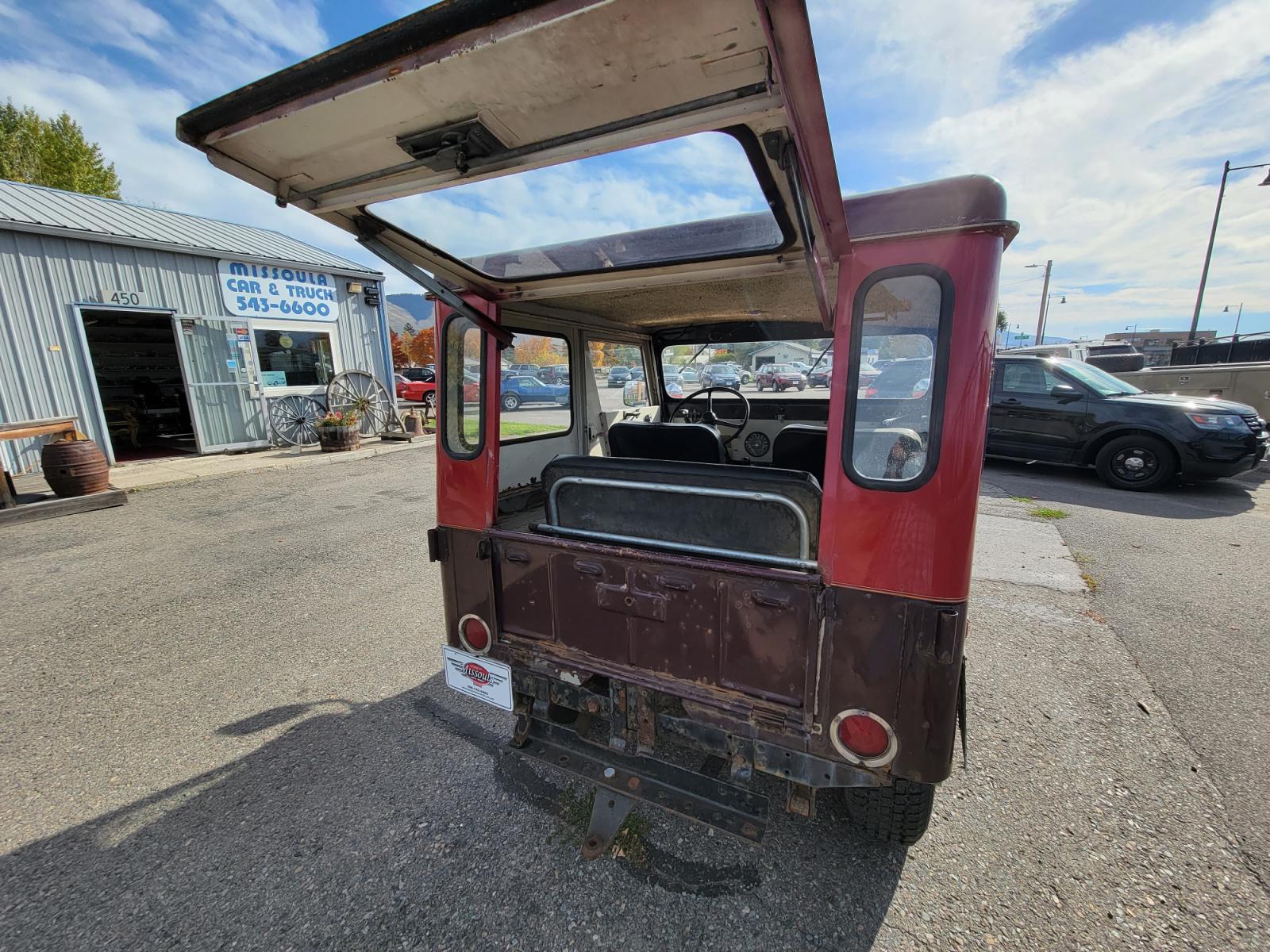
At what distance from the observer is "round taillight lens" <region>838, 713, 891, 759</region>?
1.61 m

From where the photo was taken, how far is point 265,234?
486 inches

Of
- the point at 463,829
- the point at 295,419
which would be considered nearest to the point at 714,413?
the point at 463,829

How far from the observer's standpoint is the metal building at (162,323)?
8.16 meters

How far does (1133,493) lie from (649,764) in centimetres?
838

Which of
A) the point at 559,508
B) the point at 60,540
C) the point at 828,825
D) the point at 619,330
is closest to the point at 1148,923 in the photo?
the point at 828,825

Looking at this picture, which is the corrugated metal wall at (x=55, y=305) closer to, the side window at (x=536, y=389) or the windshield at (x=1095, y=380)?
the side window at (x=536, y=389)

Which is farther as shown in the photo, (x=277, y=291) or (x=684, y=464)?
(x=277, y=291)

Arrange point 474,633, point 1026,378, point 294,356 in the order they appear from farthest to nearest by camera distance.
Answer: point 294,356, point 1026,378, point 474,633

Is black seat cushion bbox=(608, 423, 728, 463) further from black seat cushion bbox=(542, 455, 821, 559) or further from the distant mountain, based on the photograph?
the distant mountain

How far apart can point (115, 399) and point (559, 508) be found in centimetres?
1564

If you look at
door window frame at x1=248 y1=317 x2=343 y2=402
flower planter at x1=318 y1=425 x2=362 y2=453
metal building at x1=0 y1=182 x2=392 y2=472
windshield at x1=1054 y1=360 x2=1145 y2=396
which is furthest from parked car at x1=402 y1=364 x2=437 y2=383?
windshield at x1=1054 y1=360 x2=1145 y2=396

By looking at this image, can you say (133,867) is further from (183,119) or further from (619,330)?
(619,330)

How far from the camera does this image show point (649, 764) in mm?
Result: 2018

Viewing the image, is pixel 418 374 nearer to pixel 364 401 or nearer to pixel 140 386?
pixel 140 386
